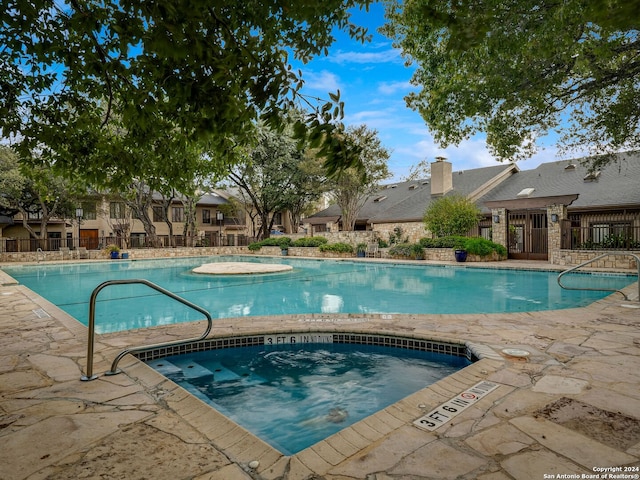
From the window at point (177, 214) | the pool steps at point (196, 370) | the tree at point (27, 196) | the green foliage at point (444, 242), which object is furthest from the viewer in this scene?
the window at point (177, 214)

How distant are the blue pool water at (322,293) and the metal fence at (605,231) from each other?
3384 millimetres

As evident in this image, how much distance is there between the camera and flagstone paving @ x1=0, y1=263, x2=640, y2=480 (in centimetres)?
232

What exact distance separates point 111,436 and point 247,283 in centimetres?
1140

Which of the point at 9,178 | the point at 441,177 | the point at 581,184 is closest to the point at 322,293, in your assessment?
the point at 581,184

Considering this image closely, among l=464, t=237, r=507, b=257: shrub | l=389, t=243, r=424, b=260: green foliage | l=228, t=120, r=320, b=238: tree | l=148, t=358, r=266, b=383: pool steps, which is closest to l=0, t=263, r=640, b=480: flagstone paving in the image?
l=148, t=358, r=266, b=383: pool steps

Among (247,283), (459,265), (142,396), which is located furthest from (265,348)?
(459,265)

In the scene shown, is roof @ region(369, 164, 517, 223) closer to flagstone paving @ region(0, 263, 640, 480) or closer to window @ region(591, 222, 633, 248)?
window @ region(591, 222, 633, 248)

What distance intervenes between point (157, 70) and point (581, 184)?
2359 cm

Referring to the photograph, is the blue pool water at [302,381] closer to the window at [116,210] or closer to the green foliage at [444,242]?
the green foliage at [444,242]

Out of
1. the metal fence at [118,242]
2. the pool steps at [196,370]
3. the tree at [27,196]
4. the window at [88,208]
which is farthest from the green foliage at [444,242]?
the window at [88,208]

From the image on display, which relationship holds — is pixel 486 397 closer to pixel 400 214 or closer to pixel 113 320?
pixel 113 320

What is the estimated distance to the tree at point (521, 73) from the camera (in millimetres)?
6348

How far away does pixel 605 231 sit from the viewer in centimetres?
1930

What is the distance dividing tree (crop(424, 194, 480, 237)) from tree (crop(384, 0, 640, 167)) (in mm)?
8711
